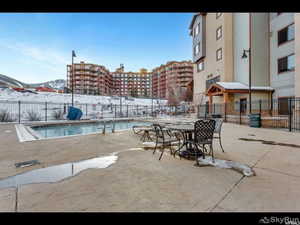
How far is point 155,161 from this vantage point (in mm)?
3771

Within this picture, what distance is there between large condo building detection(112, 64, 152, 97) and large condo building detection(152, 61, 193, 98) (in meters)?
12.1

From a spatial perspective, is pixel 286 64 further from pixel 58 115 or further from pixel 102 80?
pixel 102 80

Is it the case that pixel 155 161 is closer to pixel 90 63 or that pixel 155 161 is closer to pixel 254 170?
pixel 254 170

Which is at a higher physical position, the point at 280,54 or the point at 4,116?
the point at 280,54

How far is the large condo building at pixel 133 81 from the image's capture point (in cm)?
9401

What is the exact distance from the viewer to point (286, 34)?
13484 mm

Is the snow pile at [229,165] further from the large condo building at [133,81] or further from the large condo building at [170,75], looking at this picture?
the large condo building at [133,81]

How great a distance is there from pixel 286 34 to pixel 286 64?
2746 millimetres

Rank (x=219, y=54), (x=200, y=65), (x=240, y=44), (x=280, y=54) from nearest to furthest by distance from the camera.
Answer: (x=280, y=54), (x=240, y=44), (x=219, y=54), (x=200, y=65)

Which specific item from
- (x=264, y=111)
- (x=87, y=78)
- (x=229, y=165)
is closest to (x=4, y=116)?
(x=229, y=165)

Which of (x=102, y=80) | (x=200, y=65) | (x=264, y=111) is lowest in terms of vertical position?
(x=264, y=111)

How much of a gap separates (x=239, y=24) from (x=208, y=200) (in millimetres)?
20177

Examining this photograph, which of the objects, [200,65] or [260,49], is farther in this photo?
[200,65]
